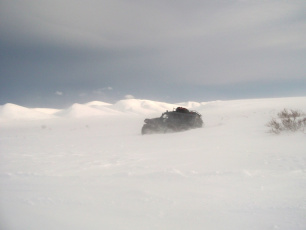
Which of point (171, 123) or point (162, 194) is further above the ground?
point (171, 123)

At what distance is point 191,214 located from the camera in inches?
103

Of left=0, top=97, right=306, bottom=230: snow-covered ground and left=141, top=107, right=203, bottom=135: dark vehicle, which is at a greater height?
left=141, top=107, right=203, bottom=135: dark vehicle

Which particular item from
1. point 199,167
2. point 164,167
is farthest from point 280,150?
point 164,167

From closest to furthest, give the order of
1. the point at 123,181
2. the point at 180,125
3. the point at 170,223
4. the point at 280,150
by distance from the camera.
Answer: the point at 170,223
the point at 123,181
the point at 280,150
the point at 180,125

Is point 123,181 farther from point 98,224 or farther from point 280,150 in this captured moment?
point 280,150

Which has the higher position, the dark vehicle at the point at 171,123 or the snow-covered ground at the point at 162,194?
the dark vehicle at the point at 171,123

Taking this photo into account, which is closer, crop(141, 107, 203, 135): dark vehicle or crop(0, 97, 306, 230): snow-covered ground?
crop(0, 97, 306, 230): snow-covered ground

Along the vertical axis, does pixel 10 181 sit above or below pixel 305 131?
below

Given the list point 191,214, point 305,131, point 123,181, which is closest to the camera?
point 191,214

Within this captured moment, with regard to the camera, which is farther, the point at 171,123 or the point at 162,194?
the point at 171,123

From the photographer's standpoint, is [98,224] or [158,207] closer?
[98,224]

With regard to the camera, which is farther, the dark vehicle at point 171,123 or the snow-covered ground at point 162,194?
the dark vehicle at point 171,123

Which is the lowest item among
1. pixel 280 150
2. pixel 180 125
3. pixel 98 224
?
pixel 98 224

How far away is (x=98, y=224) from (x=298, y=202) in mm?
2468
